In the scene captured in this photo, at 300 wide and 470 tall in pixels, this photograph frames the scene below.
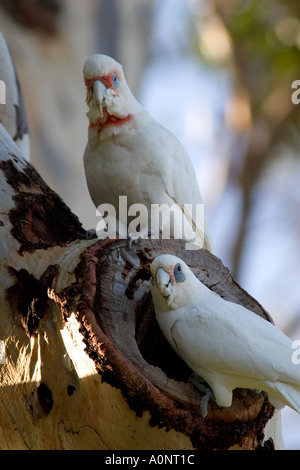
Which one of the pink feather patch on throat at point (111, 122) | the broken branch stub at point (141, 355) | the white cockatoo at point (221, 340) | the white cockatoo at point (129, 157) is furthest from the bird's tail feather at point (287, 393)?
the pink feather patch on throat at point (111, 122)

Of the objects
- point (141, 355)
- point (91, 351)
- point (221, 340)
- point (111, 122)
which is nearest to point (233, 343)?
point (221, 340)

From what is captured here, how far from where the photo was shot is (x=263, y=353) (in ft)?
7.31

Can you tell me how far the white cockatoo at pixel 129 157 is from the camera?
328cm

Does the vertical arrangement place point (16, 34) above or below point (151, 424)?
above

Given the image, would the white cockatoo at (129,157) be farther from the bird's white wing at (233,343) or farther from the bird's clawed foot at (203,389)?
the bird's clawed foot at (203,389)

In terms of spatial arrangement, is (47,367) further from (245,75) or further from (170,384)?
(245,75)

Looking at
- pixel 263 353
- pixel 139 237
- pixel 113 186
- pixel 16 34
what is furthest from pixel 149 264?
pixel 16 34

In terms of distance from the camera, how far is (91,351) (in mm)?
2209

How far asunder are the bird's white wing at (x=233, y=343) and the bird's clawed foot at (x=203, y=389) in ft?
0.12

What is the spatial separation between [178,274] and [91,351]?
46 centimetres

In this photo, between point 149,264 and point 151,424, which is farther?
point 149,264

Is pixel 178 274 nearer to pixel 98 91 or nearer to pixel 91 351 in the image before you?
pixel 91 351

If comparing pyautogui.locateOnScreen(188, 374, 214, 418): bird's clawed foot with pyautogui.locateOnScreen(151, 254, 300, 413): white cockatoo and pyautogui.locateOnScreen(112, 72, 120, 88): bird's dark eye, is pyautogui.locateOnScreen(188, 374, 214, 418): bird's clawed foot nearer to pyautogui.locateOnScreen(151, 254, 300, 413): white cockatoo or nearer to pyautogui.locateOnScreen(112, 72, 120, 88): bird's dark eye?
pyautogui.locateOnScreen(151, 254, 300, 413): white cockatoo

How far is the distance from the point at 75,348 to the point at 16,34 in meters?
3.92
